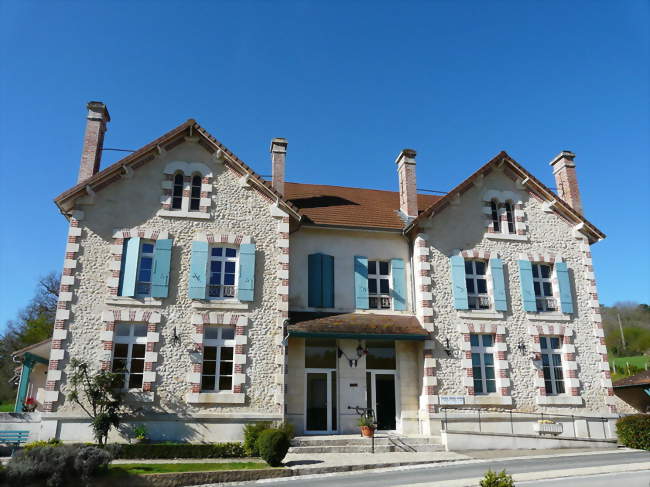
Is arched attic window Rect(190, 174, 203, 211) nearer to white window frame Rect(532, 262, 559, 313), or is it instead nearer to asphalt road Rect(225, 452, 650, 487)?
asphalt road Rect(225, 452, 650, 487)

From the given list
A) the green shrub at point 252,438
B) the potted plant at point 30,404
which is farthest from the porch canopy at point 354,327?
the potted plant at point 30,404

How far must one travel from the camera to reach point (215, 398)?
44.5 ft

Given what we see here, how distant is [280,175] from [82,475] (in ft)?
35.9

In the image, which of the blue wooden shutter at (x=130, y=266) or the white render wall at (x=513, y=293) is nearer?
the blue wooden shutter at (x=130, y=266)

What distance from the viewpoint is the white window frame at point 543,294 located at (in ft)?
54.8

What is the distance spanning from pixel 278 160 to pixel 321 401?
801 centimetres

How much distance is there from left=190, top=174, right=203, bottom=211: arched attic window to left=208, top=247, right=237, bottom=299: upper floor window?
146cm

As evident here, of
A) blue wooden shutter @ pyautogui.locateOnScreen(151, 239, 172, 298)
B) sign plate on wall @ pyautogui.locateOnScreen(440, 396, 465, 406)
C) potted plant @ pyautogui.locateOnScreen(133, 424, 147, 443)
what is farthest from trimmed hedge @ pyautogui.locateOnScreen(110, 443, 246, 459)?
sign plate on wall @ pyautogui.locateOnScreen(440, 396, 465, 406)

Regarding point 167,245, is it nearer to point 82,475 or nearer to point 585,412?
point 82,475

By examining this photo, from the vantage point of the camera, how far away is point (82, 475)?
8.59m

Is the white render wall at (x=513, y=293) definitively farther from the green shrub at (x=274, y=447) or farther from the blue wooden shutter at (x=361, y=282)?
the green shrub at (x=274, y=447)

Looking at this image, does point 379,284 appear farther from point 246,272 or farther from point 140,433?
point 140,433

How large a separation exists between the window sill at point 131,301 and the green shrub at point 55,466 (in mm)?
5490

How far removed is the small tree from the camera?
12.4 metres
